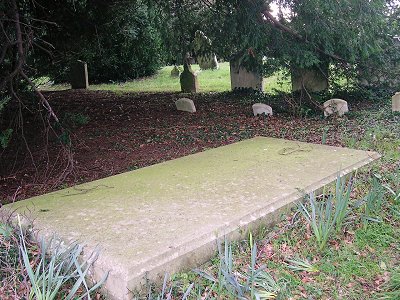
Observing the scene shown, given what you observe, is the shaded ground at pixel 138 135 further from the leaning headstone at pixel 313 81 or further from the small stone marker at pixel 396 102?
the leaning headstone at pixel 313 81

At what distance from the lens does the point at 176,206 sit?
9.37 ft

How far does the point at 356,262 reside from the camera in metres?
2.54

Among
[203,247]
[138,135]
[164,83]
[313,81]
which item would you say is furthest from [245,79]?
[203,247]

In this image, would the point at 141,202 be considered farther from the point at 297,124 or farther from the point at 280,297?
the point at 297,124

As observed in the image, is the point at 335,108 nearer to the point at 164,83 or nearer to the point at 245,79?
the point at 245,79

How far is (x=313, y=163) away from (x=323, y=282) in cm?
166

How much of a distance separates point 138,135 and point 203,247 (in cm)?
414

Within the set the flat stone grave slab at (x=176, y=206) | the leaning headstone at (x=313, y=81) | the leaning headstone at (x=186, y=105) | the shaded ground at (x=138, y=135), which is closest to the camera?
the flat stone grave slab at (x=176, y=206)

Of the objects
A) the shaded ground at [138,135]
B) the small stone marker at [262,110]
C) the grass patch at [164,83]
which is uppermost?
the grass patch at [164,83]

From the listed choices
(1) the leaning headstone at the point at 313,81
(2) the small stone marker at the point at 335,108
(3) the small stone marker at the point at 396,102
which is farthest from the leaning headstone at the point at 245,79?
(3) the small stone marker at the point at 396,102

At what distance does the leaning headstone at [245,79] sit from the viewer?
399 inches

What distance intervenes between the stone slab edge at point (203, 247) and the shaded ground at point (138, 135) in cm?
198

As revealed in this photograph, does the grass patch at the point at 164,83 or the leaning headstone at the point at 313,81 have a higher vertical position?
the leaning headstone at the point at 313,81

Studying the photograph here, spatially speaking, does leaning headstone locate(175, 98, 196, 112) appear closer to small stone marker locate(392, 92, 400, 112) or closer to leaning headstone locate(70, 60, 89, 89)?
small stone marker locate(392, 92, 400, 112)
